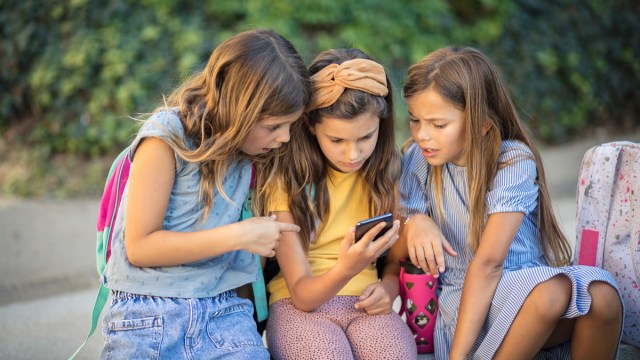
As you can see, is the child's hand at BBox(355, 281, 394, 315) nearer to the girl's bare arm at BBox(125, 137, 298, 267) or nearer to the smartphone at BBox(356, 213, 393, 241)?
the smartphone at BBox(356, 213, 393, 241)

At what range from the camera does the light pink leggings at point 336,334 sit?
7.67ft

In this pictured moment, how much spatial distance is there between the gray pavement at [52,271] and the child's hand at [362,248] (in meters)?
0.59

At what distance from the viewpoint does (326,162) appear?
102 inches

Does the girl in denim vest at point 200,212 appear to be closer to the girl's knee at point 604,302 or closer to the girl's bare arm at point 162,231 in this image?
the girl's bare arm at point 162,231

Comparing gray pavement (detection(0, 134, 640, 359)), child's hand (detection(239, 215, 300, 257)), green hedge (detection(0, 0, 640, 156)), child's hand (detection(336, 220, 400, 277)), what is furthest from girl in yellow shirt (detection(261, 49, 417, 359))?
green hedge (detection(0, 0, 640, 156))

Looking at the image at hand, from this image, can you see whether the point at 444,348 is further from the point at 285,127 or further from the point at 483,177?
the point at 285,127

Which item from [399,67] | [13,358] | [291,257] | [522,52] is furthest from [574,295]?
[522,52]

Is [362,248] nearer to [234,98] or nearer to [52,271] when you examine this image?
[234,98]

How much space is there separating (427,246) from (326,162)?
47 centimetres

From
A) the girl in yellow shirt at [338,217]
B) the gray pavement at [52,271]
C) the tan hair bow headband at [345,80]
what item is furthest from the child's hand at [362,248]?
the gray pavement at [52,271]

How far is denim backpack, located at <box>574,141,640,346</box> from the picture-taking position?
256 cm

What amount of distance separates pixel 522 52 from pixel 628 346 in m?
4.94

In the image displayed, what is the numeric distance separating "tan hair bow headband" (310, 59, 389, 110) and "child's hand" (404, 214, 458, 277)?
49 cm

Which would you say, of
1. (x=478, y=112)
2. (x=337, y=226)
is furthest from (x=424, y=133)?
(x=337, y=226)
